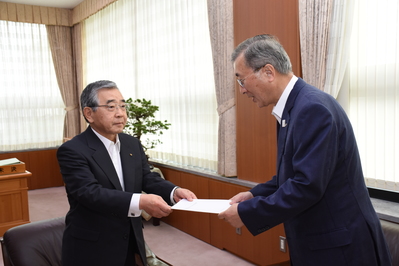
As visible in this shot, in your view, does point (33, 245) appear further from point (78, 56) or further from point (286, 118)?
point (78, 56)

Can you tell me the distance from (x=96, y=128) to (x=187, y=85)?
3.01m

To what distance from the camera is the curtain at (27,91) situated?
7723 mm

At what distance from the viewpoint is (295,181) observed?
1.55 meters

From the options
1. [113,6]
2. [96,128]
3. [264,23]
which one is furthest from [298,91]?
[113,6]

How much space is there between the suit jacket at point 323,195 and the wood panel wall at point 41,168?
7.10 metres

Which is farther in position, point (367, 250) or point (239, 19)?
point (239, 19)

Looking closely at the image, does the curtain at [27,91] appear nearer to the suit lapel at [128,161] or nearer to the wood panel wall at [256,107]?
the wood panel wall at [256,107]

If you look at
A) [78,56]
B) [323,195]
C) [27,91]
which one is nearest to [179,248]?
[323,195]

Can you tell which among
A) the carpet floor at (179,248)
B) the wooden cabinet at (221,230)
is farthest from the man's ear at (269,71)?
the carpet floor at (179,248)

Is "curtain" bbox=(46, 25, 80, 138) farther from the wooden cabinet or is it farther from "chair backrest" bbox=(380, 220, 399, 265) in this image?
"chair backrest" bbox=(380, 220, 399, 265)

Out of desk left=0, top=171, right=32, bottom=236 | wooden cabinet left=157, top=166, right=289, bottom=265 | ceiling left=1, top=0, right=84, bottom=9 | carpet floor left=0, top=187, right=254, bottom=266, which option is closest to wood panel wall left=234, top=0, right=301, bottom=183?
wooden cabinet left=157, top=166, right=289, bottom=265

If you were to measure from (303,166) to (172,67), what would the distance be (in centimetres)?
403

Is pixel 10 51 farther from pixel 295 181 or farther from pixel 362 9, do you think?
pixel 295 181

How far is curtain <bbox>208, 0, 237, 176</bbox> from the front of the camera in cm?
405
